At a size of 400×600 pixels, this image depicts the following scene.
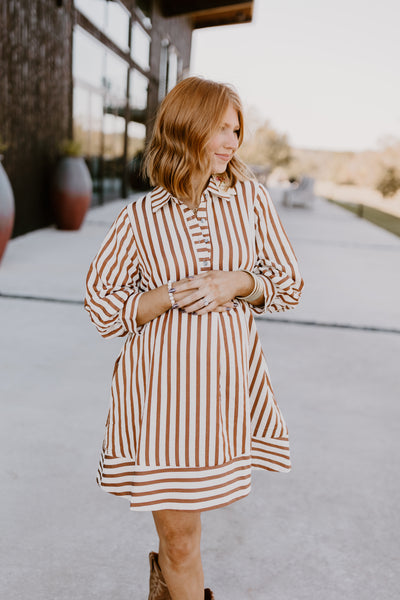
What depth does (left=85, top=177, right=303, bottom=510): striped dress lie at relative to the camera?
1.31 m

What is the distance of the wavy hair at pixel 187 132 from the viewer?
128 centimetres

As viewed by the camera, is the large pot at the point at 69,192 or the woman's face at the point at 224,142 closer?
the woman's face at the point at 224,142

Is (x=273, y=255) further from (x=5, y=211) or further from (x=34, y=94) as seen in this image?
(x=34, y=94)

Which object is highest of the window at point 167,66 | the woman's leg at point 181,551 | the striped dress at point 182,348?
the window at point 167,66

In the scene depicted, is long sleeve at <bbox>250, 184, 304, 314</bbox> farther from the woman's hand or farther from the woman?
the woman's hand

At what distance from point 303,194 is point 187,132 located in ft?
51.9

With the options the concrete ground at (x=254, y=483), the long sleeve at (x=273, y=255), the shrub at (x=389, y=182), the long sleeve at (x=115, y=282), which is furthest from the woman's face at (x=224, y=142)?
the shrub at (x=389, y=182)

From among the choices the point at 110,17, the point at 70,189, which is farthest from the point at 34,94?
the point at 110,17

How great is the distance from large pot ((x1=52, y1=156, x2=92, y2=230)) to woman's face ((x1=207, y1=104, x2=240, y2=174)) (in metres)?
8.03

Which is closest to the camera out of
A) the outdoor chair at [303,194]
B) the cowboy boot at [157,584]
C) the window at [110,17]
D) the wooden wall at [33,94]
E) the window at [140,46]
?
the cowboy boot at [157,584]

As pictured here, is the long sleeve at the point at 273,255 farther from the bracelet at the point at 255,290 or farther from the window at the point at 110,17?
the window at the point at 110,17

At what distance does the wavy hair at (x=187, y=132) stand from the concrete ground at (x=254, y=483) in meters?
1.28

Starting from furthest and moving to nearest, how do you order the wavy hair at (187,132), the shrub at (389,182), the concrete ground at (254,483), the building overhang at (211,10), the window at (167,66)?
1. the shrub at (389,182)
2. the window at (167,66)
3. the building overhang at (211,10)
4. the concrete ground at (254,483)
5. the wavy hair at (187,132)

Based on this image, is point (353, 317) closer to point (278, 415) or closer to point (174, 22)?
point (278, 415)
